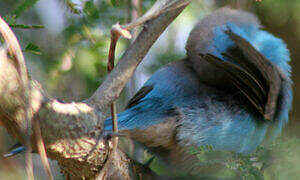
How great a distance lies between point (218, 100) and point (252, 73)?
18cm

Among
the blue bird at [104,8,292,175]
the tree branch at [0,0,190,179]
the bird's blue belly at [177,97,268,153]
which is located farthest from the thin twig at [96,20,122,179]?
the bird's blue belly at [177,97,268,153]

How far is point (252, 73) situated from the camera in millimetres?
1166

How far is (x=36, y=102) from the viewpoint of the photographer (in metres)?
0.75

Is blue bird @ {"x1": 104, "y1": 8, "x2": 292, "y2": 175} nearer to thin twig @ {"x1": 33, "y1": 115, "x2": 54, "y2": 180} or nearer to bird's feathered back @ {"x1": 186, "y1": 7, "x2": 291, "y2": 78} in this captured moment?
bird's feathered back @ {"x1": 186, "y1": 7, "x2": 291, "y2": 78}

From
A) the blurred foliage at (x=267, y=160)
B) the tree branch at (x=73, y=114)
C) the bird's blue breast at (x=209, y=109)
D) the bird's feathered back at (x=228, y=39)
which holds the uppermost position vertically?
the bird's feathered back at (x=228, y=39)

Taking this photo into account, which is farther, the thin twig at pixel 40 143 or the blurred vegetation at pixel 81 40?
Answer: the blurred vegetation at pixel 81 40

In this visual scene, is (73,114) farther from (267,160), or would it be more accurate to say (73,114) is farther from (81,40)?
(81,40)

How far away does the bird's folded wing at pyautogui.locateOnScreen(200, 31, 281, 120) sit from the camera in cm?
113

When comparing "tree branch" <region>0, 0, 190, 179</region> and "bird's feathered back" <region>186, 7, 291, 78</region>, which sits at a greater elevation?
"bird's feathered back" <region>186, 7, 291, 78</region>

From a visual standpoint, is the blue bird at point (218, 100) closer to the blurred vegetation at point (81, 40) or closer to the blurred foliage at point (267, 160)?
the blurred vegetation at point (81, 40)

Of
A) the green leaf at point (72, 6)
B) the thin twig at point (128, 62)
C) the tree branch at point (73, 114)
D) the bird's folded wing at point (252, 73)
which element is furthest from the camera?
the green leaf at point (72, 6)

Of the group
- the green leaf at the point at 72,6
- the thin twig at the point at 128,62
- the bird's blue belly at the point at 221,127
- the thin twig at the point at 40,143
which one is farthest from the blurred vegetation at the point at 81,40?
the thin twig at the point at 40,143

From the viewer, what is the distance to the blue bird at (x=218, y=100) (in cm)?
117

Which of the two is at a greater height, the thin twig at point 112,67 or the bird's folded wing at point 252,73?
the bird's folded wing at point 252,73
